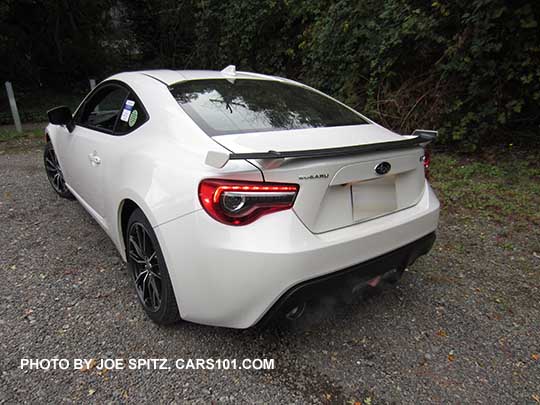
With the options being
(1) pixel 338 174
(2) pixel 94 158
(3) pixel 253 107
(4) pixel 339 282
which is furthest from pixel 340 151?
(2) pixel 94 158

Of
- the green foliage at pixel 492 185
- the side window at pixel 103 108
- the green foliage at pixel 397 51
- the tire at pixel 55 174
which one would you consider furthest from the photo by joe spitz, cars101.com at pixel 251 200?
the green foliage at pixel 397 51

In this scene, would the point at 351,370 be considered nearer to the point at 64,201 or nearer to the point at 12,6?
the point at 64,201

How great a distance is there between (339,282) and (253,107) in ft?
3.74

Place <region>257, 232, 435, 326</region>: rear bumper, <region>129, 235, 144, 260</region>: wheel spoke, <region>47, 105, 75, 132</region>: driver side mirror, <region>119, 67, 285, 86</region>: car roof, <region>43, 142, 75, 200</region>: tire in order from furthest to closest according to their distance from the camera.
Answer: <region>43, 142, 75, 200</region>: tire → <region>47, 105, 75, 132</region>: driver side mirror → <region>119, 67, 285, 86</region>: car roof → <region>129, 235, 144, 260</region>: wheel spoke → <region>257, 232, 435, 326</region>: rear bumper

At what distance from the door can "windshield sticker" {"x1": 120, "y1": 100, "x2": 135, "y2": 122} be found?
0.11 ft

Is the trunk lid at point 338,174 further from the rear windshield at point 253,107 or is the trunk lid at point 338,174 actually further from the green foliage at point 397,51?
the green foliage at point 397,51

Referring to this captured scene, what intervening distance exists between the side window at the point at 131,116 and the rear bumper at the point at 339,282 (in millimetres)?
1355

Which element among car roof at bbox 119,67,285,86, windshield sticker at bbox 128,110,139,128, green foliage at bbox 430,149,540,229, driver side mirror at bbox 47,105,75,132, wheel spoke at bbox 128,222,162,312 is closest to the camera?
wheel spoke at bbox 128,222,162,312

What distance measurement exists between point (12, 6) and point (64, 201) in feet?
28.8

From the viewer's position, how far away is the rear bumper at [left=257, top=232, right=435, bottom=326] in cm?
156

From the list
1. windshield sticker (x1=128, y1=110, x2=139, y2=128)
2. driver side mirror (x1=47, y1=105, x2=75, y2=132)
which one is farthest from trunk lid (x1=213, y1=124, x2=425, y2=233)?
driver side mirror (x1=47, y1=105, x2=75, y2=132)

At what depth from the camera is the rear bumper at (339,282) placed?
5.11 feet

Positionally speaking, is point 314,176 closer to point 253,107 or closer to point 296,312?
point 296,312

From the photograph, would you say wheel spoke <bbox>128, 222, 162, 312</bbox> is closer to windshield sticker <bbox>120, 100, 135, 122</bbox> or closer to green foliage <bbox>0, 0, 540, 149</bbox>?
windshield sticker <bbox>120, 100, 135, 122</bbox>
